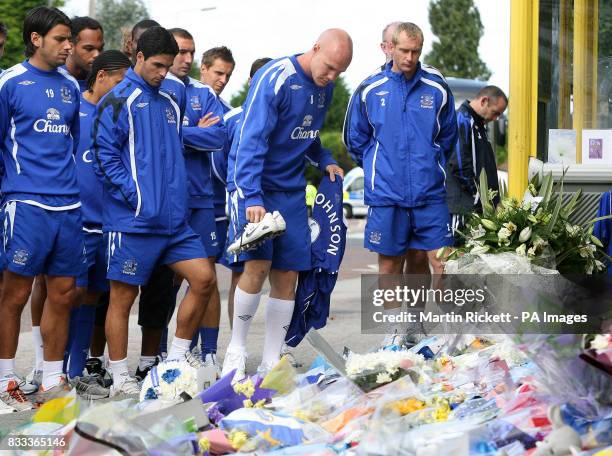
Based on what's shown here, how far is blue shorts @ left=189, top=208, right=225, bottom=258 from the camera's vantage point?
8.51 m

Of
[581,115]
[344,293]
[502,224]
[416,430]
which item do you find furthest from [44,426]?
[344,293]

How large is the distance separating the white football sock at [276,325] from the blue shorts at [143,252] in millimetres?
635

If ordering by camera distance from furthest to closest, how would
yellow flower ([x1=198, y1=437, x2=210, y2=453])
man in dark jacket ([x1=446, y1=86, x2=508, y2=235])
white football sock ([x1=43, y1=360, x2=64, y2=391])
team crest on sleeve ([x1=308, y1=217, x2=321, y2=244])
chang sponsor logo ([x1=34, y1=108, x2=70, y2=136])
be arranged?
man in dark jacket ([x1=446, y1=86, x2=508, y2=235])
team crest on sleeve ([x1=308, y1=217, x2=321, y2=244])
white football sock ([x1=43, y1=360, x2=64, y2=391])
chang sponsor logo ([x1=34, y1=108, x2=70, y2=136])
yellow flower ([x1=198, y1=437, x2=210, y2=453])

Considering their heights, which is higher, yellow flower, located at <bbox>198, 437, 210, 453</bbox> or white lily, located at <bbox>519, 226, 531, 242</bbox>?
white lily, located at <bbox>519, 226, 531, 242</bbox>

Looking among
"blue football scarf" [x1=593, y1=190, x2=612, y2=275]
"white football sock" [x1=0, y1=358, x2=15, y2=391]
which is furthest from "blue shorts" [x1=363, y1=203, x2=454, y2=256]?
"white football sock" [x1=0, y1=358, x2=15, y2=391]

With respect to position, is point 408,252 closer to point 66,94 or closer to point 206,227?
point 206,227

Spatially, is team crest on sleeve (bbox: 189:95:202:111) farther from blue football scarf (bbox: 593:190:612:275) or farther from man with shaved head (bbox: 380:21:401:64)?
blue football scarf (bbox: 593:190:612:275)

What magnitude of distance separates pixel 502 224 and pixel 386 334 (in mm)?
1265

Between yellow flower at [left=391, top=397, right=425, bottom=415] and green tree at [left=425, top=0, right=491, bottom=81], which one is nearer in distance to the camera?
yellow flower at [left=391, top=397, right=425, bottom=415]

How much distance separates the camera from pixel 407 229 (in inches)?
348

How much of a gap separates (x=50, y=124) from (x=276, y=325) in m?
1.89

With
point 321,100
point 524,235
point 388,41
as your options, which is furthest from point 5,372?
point 388,41

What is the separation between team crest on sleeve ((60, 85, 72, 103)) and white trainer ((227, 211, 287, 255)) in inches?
52.2

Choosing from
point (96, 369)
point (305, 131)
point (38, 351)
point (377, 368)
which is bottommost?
point (96, 369)
